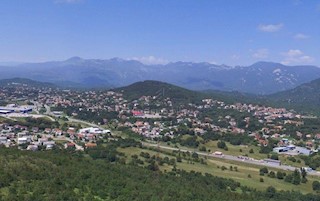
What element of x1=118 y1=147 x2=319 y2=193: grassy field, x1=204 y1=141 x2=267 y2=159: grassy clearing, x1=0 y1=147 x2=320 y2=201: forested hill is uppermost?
x1=0 y1=147 x2=320 y2=201: forested hill

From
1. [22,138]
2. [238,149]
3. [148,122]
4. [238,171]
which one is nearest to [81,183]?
[238,171]

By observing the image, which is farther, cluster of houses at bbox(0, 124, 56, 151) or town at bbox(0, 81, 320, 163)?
town at bbox(0, 81, 320, 163)

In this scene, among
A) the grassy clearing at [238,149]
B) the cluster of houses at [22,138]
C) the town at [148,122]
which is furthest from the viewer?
the town at [148,122]

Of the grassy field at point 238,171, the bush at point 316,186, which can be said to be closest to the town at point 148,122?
A: the grassy field at point 238,171

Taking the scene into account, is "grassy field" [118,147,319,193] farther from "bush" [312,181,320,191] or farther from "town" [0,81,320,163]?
"town" [0,81,320,163]

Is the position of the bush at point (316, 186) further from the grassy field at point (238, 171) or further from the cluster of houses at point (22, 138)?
the cluster of houses at point (22, 138)

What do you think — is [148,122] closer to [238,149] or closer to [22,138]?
[238,149]

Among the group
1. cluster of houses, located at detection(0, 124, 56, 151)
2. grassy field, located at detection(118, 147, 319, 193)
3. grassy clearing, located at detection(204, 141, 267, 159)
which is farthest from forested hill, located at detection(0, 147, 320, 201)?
grassy clearing, located at detection(204, 141, 267, 159)

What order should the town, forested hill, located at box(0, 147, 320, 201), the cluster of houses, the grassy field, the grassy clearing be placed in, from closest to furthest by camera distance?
forested hill, located at box(0, 147, 320, 201) < the grassy field < the cluster of houses < the grassy clearing < the town
